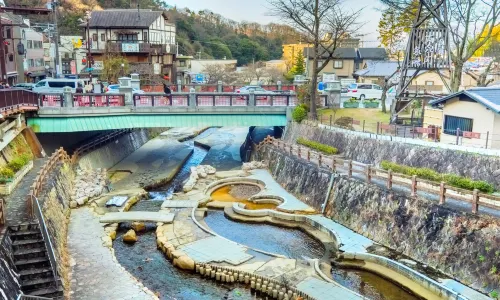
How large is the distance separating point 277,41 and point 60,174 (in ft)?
250

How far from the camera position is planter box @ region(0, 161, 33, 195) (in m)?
18.9

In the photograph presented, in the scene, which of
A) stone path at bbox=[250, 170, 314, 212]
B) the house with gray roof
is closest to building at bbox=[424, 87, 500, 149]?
stone path at bbox=[250, 170, 314, 212]

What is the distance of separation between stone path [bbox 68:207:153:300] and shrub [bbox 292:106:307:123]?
55.5 feet

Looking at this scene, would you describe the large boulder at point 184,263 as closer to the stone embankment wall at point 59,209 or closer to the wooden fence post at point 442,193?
the stone embankment wall at point 59,209

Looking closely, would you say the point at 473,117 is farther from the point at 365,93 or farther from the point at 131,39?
the point at 131,39

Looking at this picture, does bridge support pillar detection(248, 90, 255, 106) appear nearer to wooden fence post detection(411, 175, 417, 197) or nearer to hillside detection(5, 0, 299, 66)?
wooden fence post detection(411, 175, 417, 197)

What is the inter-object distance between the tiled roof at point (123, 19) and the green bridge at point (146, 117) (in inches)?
1102

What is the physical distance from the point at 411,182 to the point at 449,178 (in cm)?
152

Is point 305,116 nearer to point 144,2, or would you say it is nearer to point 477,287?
point 477,287

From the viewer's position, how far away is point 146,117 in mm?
31656

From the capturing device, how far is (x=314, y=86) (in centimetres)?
3216

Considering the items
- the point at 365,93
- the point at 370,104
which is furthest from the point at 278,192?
the point at 365,93

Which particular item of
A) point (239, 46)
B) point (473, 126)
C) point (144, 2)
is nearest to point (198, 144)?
point (473, 126)

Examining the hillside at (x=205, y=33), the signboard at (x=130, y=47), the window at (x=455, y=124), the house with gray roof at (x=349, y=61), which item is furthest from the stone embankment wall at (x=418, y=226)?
the hillside at (x=205, y=33)
